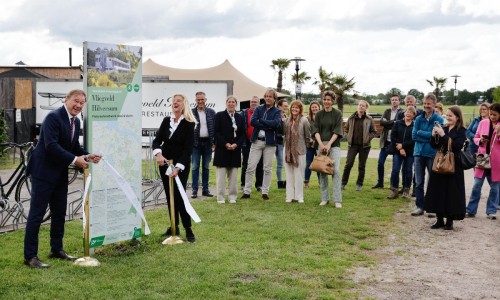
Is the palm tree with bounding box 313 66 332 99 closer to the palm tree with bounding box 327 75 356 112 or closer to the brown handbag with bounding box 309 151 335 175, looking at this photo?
the palm tree with bounding box 327 75 356 112

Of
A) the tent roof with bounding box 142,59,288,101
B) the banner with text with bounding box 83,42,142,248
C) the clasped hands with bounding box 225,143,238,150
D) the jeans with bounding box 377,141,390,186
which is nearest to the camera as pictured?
the banner with text with bounding box 83,42,142,248

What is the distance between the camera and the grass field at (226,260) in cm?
595

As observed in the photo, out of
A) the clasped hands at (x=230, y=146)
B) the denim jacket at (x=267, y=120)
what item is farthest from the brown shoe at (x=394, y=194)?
the clasped hands at (x=230, y=146)

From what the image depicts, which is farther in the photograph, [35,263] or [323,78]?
[323,78]

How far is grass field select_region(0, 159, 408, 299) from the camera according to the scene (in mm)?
5945

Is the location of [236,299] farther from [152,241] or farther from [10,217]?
[10,217]

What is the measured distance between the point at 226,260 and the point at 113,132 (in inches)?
76.8

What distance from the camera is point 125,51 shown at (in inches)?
291

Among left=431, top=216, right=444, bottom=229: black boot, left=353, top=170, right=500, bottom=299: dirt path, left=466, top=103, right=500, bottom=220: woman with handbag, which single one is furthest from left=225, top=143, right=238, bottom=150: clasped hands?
left=466, top=103, right=500, bottom=220: woman with handbag

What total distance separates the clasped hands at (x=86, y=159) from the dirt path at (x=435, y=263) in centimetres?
Answer: 302

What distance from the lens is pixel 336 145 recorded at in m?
11.4

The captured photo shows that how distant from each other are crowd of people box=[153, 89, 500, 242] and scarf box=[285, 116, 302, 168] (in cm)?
2

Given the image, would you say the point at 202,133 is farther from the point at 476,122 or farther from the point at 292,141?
the point at 476,122

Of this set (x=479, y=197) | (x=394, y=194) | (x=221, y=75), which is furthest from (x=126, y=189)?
(x=221, y=75)
